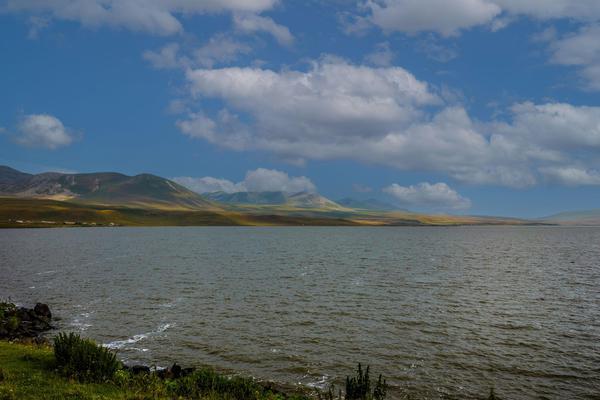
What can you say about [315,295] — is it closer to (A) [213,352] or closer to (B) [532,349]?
(A) [213,352]

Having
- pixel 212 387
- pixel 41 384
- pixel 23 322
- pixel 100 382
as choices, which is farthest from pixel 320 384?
pixel 23 322

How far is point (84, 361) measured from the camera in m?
20.6

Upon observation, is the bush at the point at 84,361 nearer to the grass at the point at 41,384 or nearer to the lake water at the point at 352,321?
the grass at the point at 41,384

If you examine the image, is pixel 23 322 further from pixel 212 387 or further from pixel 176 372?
pixel 212 387

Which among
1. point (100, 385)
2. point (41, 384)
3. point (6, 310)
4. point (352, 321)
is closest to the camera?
point (41, 384)

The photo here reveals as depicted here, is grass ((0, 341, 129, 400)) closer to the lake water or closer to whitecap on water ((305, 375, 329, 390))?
the lake water

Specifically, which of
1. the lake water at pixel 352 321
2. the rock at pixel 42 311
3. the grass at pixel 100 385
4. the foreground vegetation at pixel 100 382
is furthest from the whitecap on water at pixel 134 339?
the rock at pixel 42 311

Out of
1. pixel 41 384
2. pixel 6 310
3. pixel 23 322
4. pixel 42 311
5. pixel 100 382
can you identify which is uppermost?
pixel 41 384

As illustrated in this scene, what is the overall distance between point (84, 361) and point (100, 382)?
5.49 ft

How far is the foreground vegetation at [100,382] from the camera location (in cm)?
1806

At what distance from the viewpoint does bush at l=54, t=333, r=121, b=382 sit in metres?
20.0

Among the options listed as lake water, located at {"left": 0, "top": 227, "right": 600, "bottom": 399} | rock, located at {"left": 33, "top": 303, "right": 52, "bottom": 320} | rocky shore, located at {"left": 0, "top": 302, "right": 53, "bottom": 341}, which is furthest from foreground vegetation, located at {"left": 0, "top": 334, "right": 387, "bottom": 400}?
rock, located at {"left": 33, "top": 303, "right": 52, "bottom": 320}

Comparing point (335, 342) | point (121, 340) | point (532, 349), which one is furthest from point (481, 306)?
point (121, 340)

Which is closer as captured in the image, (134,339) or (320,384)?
(320,384)
